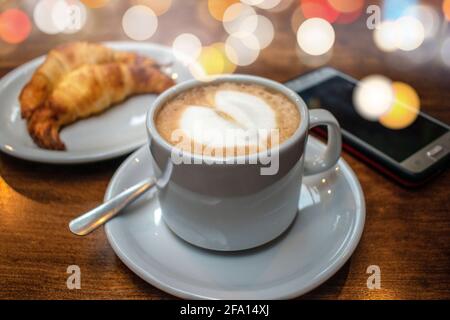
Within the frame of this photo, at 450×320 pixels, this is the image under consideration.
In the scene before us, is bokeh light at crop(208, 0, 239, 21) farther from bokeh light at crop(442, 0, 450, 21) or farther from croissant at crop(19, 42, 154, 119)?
bokeh light at crop(442, 0, 450, 21)

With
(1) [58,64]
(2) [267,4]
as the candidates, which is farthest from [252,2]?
(1) [58,64]

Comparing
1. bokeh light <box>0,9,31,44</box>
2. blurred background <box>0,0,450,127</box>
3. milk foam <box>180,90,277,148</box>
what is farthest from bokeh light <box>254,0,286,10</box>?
milk foam <box>180,90,277,148</box>

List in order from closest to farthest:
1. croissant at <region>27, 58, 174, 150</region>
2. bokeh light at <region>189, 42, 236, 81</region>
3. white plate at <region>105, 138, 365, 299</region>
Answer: white plate at <region>105, 138, 365, 299</region>, croissant at <region>27, 58, 174, 150</region>, bokeh light at <region>189, 42, 236, 81</region>

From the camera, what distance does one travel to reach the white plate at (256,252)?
558 millimetres

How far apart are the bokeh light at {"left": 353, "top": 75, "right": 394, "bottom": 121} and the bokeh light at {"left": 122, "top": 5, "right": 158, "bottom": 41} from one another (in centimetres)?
64

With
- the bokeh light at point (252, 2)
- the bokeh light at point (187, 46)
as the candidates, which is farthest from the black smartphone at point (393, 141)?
the bokeh light at point (252, 2)

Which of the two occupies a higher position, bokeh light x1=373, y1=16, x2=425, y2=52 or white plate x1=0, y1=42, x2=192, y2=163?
white plate x1=0, y1=42, x2=192, y2=163

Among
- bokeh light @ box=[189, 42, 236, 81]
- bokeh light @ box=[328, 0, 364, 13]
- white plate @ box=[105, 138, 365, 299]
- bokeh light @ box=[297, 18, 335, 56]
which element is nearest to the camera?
white plate @ box=[105, 138, 365, 299]

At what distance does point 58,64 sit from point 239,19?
1.98 feet

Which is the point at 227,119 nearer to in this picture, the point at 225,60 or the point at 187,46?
the point at 225,60

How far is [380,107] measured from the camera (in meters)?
0.92

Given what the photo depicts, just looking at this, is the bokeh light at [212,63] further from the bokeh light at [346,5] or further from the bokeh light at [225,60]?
the bokeh light at [346,5]

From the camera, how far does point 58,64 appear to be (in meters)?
1.01

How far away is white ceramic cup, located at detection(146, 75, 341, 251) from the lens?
562 millimetres
